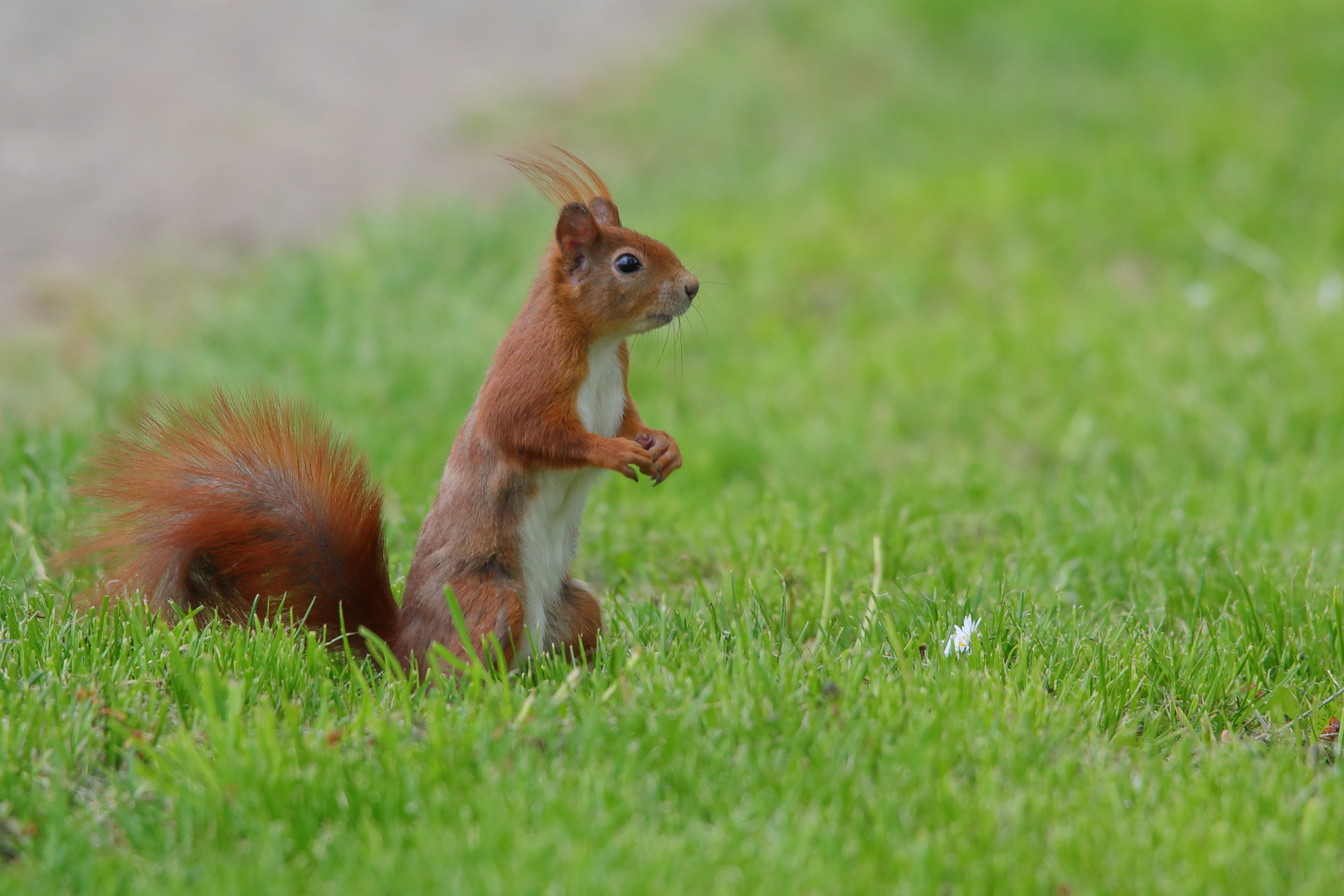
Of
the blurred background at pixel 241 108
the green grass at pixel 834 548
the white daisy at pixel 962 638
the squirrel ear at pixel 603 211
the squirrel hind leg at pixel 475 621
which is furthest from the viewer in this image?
the blurred background at pixel 241 108

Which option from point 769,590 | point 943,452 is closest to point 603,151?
point 943,452

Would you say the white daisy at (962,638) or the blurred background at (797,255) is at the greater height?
the blurred background at (797,255)

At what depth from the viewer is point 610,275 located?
2.66 meters

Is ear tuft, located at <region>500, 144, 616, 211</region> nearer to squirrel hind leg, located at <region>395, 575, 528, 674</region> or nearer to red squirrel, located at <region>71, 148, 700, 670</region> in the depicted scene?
red squirrel, located at <region>71, 148, 700, 670</region>

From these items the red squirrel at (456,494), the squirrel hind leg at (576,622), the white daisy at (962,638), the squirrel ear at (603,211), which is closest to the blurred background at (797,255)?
the white daisy at (962,638)

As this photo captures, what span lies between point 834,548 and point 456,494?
1152mm

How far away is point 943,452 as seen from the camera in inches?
189

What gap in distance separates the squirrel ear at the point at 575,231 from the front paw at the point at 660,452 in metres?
0.36

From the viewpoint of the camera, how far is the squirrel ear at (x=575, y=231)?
8.68 ft

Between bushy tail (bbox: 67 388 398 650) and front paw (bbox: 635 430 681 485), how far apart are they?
0.54 m

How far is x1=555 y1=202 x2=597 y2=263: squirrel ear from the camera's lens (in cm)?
265

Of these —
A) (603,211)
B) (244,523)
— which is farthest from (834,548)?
(244,523)

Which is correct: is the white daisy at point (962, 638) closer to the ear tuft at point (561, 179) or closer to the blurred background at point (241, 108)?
the ear tuft at point (561, 179)

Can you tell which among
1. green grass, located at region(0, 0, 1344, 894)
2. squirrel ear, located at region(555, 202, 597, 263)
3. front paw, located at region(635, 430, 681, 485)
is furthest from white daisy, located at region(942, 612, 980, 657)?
squirrel ear, located at region(555, 202, 597, 263)
